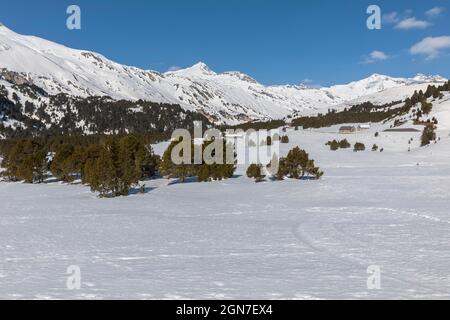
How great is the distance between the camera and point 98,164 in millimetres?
43562

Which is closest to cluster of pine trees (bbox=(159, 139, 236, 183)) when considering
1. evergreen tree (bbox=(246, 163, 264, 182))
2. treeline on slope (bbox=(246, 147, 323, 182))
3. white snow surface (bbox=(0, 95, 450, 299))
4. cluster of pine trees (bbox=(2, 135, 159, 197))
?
evergreen tree (bbox=(246, 163, 264, 182))

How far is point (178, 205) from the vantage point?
36.3 metres

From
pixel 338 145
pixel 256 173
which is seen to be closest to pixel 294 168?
pixel 256 173

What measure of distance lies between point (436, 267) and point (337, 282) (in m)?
4.05

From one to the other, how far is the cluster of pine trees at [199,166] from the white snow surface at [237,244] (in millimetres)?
11400

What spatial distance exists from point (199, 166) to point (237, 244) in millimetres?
39230

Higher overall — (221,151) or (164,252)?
(221,151)

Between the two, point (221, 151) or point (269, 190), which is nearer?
point (269, 190)

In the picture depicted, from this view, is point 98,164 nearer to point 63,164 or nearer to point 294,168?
point 63,164

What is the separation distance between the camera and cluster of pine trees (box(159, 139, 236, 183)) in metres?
56.2

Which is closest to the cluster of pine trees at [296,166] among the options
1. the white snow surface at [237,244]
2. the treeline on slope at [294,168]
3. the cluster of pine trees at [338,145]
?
the treeline on slope at [294,168]
